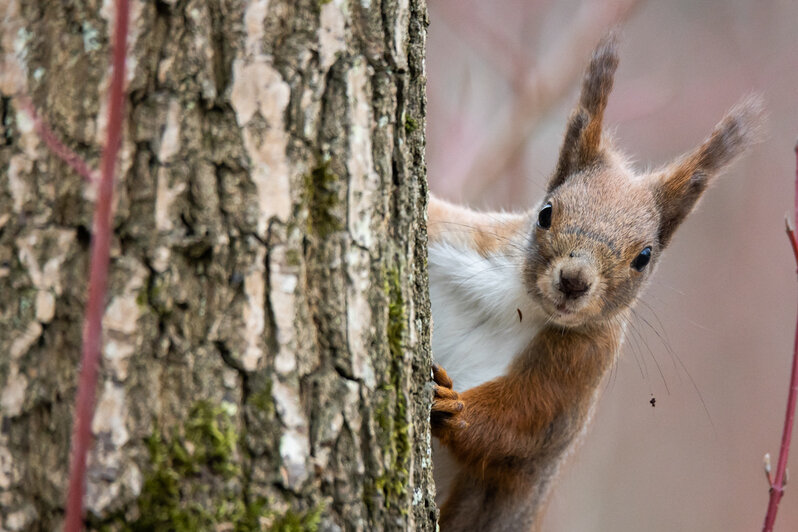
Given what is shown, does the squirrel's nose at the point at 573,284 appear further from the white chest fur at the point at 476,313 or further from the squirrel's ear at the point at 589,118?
the squirrel's ear at the point at 589,118

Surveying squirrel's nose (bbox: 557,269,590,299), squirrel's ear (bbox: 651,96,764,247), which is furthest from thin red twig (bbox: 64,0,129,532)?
squirrel's ear (bbox: 651,96,764,247)

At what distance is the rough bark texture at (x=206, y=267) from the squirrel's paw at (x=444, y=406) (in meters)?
0.80

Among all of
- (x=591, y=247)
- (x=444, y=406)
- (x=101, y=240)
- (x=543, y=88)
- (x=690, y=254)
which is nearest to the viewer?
(x=101, y=240)

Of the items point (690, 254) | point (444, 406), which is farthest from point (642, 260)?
point (690, 254)

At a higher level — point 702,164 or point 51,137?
point 702,164

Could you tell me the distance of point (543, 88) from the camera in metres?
4.00

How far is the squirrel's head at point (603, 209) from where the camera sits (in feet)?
7.68

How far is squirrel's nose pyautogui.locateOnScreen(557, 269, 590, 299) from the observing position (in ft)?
7.36

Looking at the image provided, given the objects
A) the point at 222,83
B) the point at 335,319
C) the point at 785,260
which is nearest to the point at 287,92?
the point at 222,83

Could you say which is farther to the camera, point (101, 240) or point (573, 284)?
point (573, 284)

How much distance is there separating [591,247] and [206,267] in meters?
1.44

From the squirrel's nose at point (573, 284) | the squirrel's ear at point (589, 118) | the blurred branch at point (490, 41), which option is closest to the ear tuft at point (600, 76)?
the squirrel's ear at point (589, 118)

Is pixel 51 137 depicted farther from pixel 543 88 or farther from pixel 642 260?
pixel 543 88

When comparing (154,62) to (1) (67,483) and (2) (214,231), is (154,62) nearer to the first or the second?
(2) (214,231)
